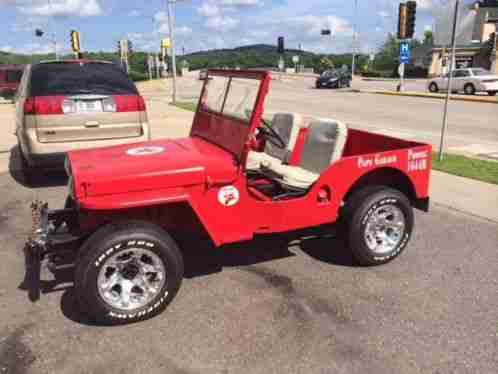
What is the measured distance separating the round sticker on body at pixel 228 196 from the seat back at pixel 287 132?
1453 millimetres

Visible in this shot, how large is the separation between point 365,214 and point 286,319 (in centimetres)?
122

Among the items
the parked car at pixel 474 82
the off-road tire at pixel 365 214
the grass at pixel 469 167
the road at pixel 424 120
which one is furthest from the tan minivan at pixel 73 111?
the parked car at pixel 474 82

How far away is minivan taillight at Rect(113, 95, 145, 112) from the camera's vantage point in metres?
6.57

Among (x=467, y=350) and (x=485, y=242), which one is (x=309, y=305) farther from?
(x=485, y=242)

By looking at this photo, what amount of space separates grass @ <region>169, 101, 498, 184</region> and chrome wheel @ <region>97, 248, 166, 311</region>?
18.9 ft

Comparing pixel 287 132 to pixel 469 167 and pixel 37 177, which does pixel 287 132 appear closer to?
pixel 469 167

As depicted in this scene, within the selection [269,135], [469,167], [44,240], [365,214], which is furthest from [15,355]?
[469,167]

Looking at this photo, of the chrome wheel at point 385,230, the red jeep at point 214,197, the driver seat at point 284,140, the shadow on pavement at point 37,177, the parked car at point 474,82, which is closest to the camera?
the red jeep at point 214,197

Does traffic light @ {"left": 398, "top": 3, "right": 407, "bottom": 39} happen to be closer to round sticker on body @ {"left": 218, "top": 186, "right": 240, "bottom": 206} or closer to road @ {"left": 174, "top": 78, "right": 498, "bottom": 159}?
road @ {"left": 174, "top": 78, "right": 498, "bottom": 159}

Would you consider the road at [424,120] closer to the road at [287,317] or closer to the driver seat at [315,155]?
the driver seat at [315,155]

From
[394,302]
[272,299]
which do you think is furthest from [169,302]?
[394,302]

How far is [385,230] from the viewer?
4254 mm

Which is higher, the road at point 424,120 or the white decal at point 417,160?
the white decal at point 417,160

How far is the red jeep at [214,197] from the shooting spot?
3221 mm
